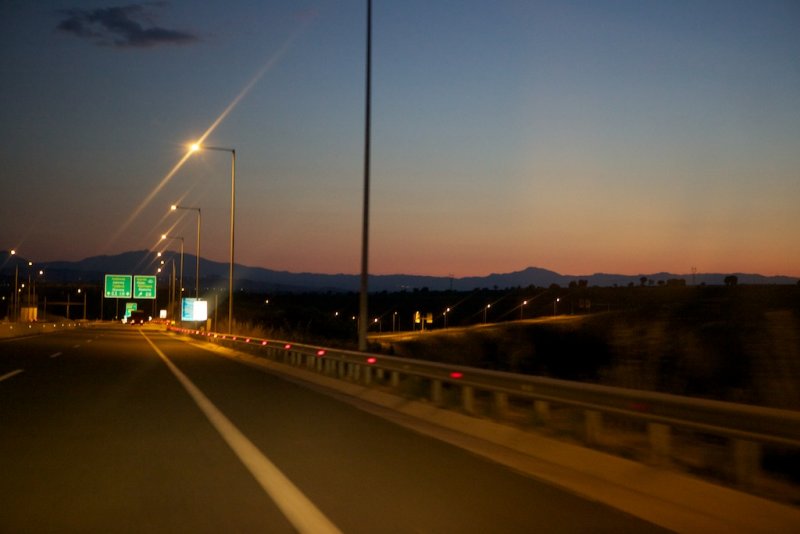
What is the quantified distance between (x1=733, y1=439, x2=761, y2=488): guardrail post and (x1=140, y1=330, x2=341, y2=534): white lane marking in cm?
408

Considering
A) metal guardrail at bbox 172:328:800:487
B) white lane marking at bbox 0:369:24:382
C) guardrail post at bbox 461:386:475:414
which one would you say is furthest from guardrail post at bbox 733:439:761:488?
white lane marking at bbox 0:369:24:382

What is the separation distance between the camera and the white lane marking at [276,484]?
334 inches

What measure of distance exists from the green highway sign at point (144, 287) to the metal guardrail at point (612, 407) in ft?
259

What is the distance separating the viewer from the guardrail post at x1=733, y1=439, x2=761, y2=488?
945 cm

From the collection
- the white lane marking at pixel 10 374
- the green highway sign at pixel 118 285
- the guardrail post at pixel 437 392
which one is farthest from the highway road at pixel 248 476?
the green highway sign at pixel 118 285

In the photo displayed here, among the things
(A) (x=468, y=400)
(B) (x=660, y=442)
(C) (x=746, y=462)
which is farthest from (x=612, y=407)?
(A) (x=468, y=400)

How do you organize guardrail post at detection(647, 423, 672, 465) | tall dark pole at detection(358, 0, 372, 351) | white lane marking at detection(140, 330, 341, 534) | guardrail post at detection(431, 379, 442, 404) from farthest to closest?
tall dark pole at detection(358, 0, 372, 351) → guardrail post at detection(431, 379, 442, 404) → guardrail post at detection(647, 423, 672, 465) → white lane marking at detection(140, 330, 341, 534)

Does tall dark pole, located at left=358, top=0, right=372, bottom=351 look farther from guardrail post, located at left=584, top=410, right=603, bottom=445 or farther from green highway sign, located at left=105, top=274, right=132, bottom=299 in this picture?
green highway sign, located at left=105, top=274, right=132, bottom=299

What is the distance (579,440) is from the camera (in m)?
12.6

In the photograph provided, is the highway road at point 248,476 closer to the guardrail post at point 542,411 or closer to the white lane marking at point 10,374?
the guardrail post at point 542,411

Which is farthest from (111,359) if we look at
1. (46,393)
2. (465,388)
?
(465,388)

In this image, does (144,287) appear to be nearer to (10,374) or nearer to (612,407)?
(10,374)

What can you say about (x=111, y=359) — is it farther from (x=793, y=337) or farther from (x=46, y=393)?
(x=793, y=337)

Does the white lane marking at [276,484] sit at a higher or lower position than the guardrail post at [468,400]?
lower
